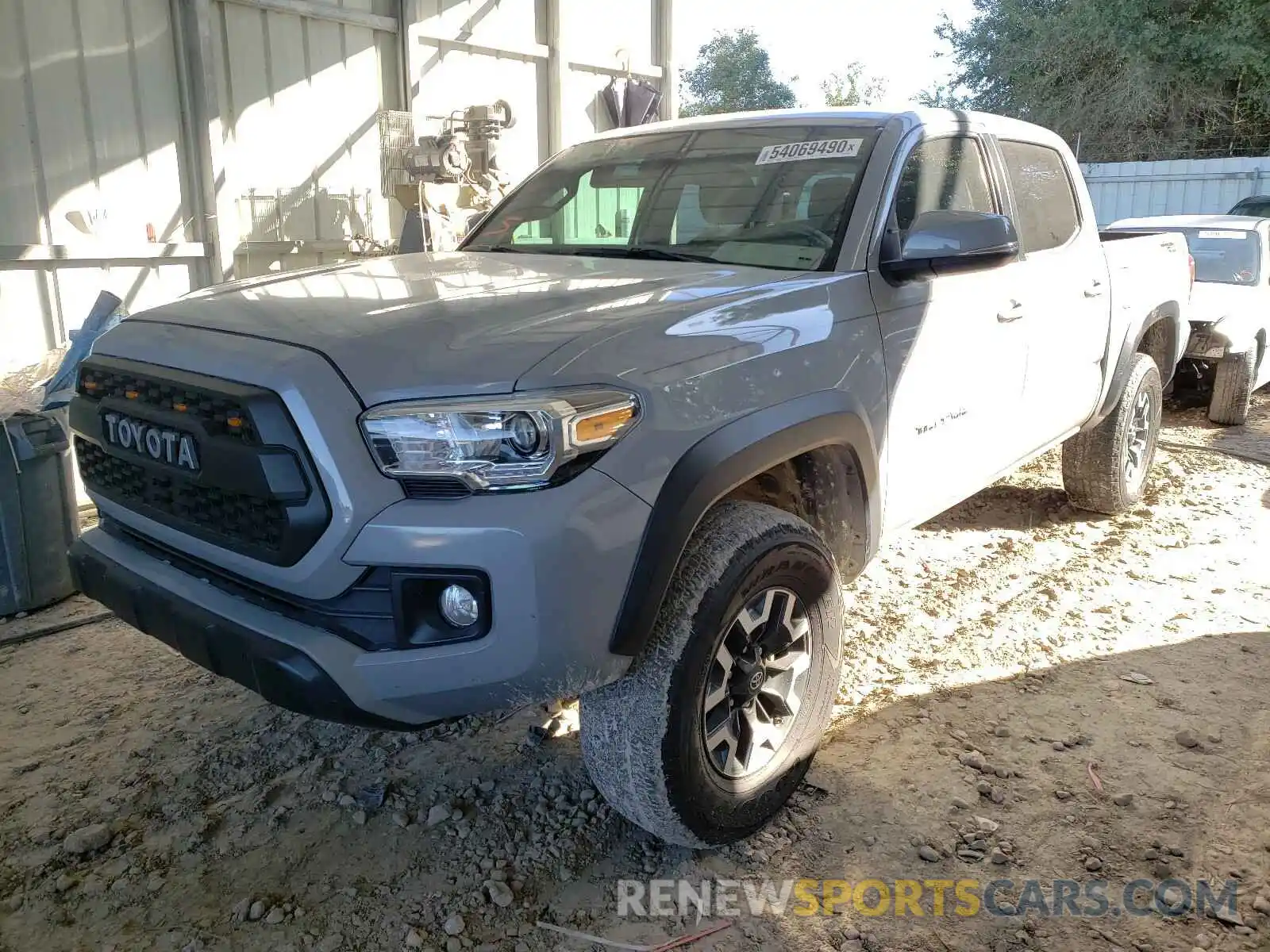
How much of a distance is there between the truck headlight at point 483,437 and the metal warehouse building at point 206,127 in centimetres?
628

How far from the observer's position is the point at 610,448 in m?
2.10

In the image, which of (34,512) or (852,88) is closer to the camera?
(34,512)

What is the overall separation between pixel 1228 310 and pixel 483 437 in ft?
23.7

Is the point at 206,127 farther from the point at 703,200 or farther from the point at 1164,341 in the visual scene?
the point at 1164,341

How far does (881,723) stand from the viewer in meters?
3.29

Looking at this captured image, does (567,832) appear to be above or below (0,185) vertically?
below

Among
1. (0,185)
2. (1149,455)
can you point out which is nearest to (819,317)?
(1149,455)

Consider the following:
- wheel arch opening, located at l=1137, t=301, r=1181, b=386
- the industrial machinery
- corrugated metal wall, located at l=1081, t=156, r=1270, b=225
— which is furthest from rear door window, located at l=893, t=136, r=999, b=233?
corrugated metal wall, located at l=1081, t=156, r=1270, b=225

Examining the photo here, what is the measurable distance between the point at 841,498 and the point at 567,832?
1.21 metres

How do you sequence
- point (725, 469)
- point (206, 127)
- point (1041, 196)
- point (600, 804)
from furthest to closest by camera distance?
point (206, 127) → point (1041, 196) → point (600, 804) → point (725, 469)

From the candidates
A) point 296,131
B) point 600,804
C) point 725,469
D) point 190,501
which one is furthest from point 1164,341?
point 296,131

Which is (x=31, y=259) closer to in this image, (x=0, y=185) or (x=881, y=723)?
(x=0, y=185)

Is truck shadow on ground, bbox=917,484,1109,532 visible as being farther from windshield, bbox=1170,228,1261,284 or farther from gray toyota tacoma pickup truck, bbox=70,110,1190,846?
windshield, bbox=1170,228,1261,284

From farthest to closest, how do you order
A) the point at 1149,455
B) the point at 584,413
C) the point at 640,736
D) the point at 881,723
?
1. the point at 1149,455
2. the point at 881,723
3. the point at 640,736
4. the point at 584,413
